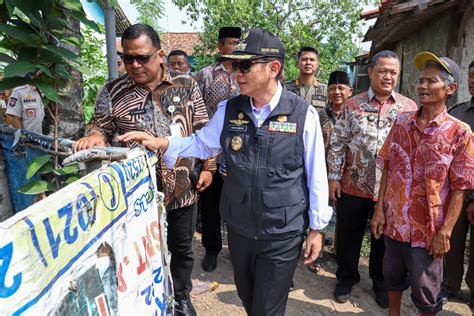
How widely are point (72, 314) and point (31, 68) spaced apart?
1.00 meters

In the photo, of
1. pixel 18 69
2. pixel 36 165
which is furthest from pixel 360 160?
pixel 18 69

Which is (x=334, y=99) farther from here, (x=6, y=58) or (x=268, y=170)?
(x=6, y=58)

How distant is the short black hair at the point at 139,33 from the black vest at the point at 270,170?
746mm

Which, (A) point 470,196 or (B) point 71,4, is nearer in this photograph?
(B) point 71,4

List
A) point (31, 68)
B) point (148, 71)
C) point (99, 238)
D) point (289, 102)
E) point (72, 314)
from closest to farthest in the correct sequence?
point (72, 314), point (99, 238), point (31, 68), point (289, 102), point (148, 71)

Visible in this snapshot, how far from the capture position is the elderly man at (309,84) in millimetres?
3915

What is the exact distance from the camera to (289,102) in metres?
1.96

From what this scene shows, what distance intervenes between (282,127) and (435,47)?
5432 millimetres

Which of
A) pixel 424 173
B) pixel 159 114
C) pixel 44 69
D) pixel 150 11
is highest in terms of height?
pixel 150 11

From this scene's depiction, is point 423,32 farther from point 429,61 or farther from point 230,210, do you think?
point 230,210

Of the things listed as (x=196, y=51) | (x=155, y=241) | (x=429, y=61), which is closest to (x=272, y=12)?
(x=196, y=51)

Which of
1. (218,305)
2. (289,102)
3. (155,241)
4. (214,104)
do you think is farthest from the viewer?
(214,104)

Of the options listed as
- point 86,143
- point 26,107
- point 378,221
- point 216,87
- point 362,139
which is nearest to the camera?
point 86,143

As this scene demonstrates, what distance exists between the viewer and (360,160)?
296cm
